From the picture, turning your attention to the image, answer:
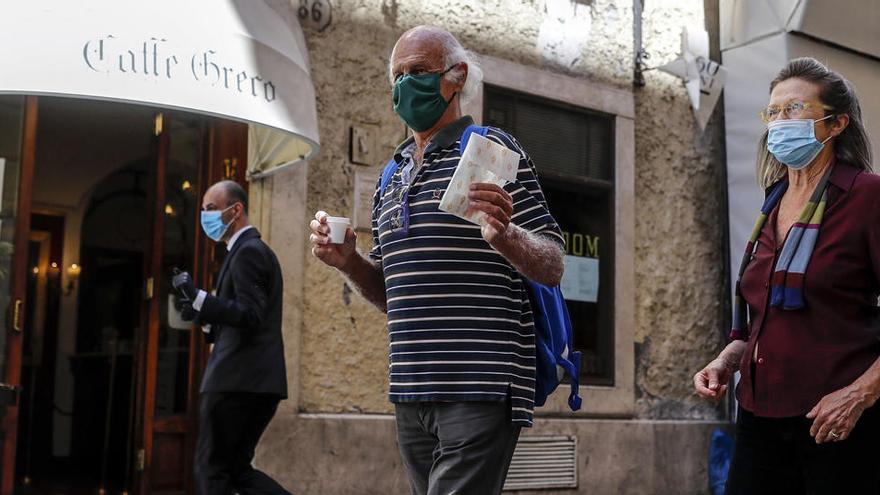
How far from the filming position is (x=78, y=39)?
596cm

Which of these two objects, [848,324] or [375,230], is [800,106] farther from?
[375,230]

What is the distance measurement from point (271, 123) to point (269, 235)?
1.07 m

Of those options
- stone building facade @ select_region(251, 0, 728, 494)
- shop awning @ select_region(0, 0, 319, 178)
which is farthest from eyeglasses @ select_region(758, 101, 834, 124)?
stone building facade @ select_region(251, 0, 728, 494)

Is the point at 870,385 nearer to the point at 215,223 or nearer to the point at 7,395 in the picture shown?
the point at 215,223

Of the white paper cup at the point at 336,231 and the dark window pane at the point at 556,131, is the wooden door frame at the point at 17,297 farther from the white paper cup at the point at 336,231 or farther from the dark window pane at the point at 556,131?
the white paper cup at the point at 336,231

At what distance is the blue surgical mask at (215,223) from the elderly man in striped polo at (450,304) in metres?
3.36

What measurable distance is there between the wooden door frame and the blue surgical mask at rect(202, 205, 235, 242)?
119cm

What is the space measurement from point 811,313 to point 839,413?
0.30m

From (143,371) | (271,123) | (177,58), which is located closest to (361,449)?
(143,371)

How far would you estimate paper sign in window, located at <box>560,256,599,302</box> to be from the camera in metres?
9.31

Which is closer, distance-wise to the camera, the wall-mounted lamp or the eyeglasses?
the eyeglasses

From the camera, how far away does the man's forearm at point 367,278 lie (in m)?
3.25

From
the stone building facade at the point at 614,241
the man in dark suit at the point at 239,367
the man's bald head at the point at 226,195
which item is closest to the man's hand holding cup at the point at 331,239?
the man in dark suit at the point at 239,367

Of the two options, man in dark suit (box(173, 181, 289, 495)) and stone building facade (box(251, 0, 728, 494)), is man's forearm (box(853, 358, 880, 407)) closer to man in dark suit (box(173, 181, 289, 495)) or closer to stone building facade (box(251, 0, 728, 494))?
man in dark suit (box(173, 181, 289, 495))
